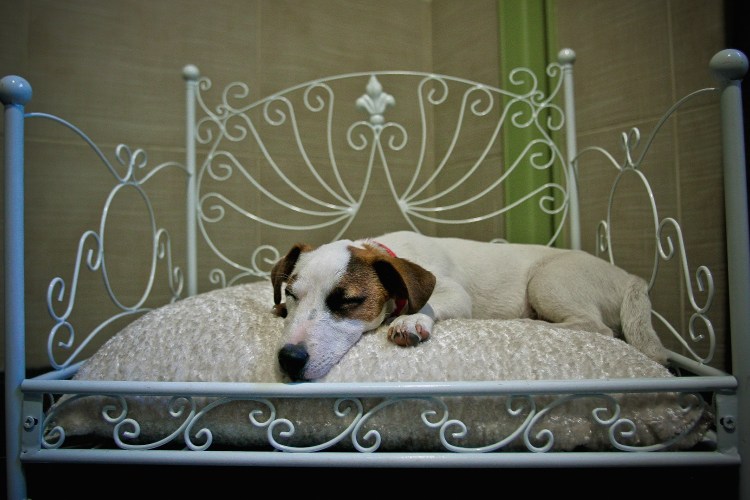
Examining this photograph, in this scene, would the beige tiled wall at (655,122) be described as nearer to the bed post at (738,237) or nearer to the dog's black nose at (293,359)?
the bed post at (738,237)

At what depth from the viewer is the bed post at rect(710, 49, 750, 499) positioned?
127 centimetres

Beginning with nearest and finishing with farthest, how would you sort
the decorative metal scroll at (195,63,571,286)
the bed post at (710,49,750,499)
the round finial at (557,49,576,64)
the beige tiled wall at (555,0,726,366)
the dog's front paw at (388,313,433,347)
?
1. the bed post at (710,49,750,499)
2. the dog's front paw at (388,313,433,347)
3. the beige tiled wall at (555,0,726,366)
4. the round finial at (557,49,576,64)
5. the decorative metal scroll at (195,63,571,286)

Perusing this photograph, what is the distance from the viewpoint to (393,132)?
3.08 metres

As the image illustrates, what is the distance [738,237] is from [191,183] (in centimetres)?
215

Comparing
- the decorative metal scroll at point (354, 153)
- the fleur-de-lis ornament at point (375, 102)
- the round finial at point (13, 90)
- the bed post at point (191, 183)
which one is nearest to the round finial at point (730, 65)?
the decorative metal scroll at point (354, 153)

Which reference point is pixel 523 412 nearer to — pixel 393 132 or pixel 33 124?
pixel 393 132

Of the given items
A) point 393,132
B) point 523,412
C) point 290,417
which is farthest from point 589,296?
point 393,132

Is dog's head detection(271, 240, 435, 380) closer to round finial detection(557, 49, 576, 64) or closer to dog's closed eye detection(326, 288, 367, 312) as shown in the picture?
dog's closed eye detection(326, 288, 367, 312)

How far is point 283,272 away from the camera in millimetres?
1679

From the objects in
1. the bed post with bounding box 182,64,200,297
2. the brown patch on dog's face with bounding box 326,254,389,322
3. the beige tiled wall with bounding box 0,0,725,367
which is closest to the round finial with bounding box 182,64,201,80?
the bed post with bounding box 182,64,200,297

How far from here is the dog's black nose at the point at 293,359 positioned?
1281 mm

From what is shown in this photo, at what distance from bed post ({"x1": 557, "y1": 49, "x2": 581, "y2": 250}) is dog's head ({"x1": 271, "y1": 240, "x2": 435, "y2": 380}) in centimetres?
124

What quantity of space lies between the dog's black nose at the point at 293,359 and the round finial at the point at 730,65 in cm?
124

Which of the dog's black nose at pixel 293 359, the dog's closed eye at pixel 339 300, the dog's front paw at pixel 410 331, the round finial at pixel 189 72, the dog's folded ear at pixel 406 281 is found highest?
the round finial at pixel 189 72
